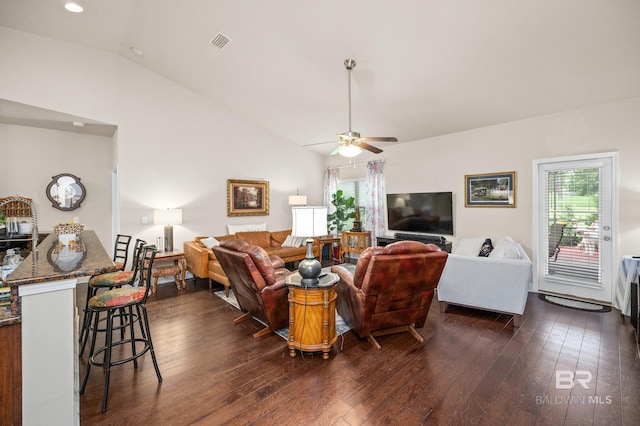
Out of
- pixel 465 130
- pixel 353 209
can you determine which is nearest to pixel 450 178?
pixel 465 130

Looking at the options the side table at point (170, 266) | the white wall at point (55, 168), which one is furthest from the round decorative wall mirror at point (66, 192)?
the side table at point (170, 266)

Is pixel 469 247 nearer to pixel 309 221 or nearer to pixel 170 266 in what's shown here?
pixel 309 221

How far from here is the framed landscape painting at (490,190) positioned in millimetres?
4770

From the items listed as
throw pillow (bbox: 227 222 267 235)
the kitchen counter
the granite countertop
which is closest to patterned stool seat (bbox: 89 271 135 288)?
the granite countertop

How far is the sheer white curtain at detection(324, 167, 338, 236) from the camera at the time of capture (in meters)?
7.71

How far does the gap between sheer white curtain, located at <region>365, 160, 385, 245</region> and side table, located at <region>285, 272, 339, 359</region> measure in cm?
410

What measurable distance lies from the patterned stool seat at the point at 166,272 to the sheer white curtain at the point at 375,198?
4.07 meters

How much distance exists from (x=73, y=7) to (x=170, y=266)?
149 inches

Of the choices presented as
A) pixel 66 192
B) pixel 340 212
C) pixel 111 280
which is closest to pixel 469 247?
pixel 340 212

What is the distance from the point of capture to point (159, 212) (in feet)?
16.5

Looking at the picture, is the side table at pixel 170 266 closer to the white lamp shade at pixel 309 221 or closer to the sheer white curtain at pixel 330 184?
the white lamp shade at pixel 309 221

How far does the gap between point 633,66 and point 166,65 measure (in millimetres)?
6386

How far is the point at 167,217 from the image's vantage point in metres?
5.08

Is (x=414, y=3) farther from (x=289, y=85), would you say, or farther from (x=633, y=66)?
(x=633, y=66)
